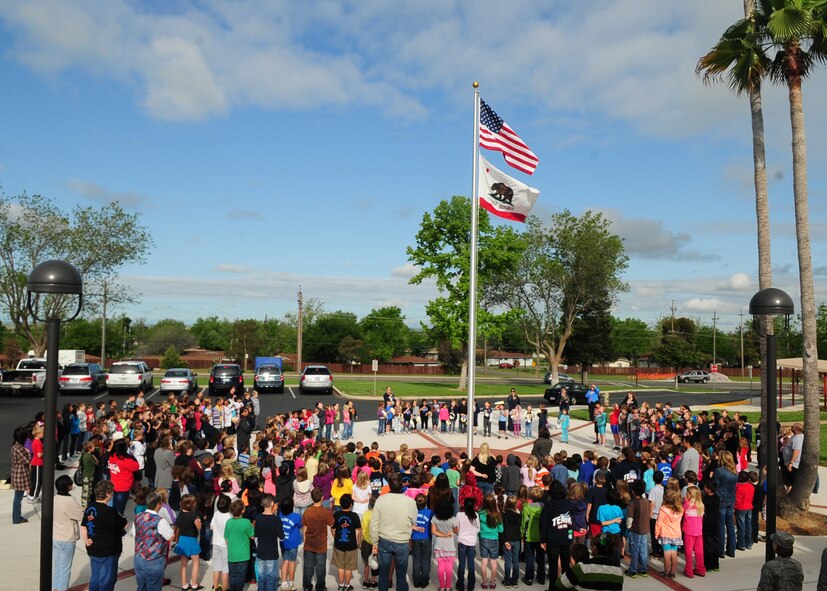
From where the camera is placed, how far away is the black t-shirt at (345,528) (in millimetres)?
8766

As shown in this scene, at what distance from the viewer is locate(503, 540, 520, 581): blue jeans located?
9.74 m

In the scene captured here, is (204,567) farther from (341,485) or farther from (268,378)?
(268,378)

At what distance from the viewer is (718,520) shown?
10.9 meters

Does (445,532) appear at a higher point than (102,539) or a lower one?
lower

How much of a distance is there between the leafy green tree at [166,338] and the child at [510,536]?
426 feet

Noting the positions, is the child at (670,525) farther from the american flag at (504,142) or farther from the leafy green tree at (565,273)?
the leafy green tree at (565,273)

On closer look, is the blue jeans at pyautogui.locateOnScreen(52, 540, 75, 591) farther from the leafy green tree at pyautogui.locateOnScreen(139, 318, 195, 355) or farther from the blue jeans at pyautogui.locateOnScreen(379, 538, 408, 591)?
the leafy green tree at pyautogui.locateOnScreen(139, 318, 195, 355)

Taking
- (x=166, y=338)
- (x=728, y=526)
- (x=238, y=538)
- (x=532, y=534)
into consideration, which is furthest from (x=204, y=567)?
(x=166, y=338)

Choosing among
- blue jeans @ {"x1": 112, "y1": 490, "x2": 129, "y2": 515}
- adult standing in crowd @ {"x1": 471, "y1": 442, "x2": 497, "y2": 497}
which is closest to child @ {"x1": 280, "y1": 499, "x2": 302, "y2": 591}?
adult standing in crowd @ {"x1": 471, "y1": 442, "x2": 497, "y2": 497}

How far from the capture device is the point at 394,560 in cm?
898

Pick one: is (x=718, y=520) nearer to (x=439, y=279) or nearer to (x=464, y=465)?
(x=464, y=465)

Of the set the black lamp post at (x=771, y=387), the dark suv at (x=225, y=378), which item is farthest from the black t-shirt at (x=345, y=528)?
the dark suv at (x=225, y=378)

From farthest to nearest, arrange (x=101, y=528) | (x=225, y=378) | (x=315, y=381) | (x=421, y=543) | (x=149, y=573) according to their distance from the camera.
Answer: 1. (x=315, y=381)
2. (x=225, y=378)
3. (x=421, y=543)
4. (x=101, y=528)
5. (x=149, y=573)

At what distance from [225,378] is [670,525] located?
31371mm
